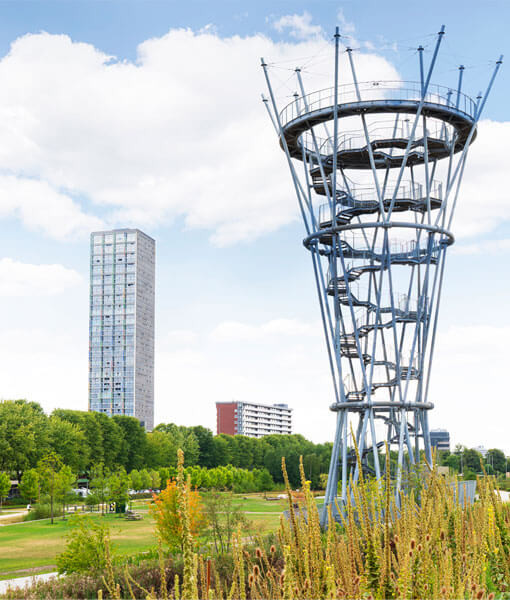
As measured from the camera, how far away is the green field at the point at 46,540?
82.0 feet

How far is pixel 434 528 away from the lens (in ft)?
16.8

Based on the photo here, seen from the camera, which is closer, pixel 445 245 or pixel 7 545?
pixel 445 245

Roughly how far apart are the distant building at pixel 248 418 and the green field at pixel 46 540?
127 meters

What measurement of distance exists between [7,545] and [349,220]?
21342 millimetres

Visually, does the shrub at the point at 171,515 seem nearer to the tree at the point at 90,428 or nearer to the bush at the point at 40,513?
the bush at the point at 40,513

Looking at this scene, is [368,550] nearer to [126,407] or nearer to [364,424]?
[364,424]

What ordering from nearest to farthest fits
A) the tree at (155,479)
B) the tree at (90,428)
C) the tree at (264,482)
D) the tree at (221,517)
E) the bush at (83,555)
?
the bush at (83,555) → the tree at (221,517) → the tree at (155,479) → the tree at (90,428) → the tree at (264,482)

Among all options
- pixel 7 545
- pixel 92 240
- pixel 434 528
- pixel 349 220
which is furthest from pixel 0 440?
pixel 92 240

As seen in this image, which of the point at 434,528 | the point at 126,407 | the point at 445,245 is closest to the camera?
the point at 434,528

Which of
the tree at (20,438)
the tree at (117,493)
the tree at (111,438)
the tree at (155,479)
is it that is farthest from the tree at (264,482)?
the tree at (117,493)

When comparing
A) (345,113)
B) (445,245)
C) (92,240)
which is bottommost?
(445,245)

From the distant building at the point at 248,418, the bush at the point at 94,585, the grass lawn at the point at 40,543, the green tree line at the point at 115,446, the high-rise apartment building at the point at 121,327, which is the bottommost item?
the grass lawn at the point at 40,543

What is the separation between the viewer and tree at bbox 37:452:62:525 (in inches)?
1875

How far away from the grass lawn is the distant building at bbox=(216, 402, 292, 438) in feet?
423
